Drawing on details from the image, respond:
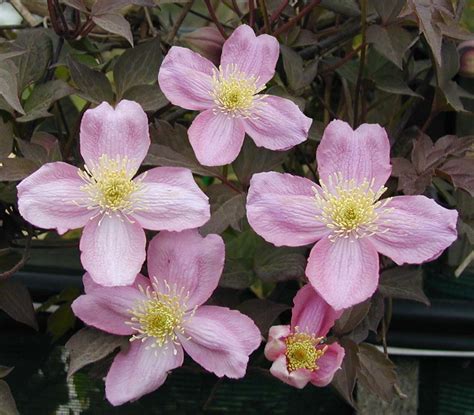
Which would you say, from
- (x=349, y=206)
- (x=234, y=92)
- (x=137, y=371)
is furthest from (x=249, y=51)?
(x=137, y=371)

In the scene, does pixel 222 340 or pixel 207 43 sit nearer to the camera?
pixel 222 340

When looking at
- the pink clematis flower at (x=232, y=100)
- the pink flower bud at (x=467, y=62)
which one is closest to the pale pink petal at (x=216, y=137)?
the pink clematis flower at (x=232, y=100)

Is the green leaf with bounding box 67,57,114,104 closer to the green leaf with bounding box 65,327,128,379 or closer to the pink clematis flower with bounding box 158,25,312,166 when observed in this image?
the pink clematis flower with bounding box 158,25,312,166

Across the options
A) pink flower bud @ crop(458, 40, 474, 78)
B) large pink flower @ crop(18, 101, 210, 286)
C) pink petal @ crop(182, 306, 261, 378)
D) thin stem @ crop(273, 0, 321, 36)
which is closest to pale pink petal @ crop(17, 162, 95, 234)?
large pink flower @ crop(18, 101, 210, 286)

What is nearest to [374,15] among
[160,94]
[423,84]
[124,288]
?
[423,84]

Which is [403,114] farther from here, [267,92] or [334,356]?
[334,356]

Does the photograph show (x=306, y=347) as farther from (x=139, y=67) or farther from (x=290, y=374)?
(x=139, y=67)

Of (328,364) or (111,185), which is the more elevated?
(111,185)
